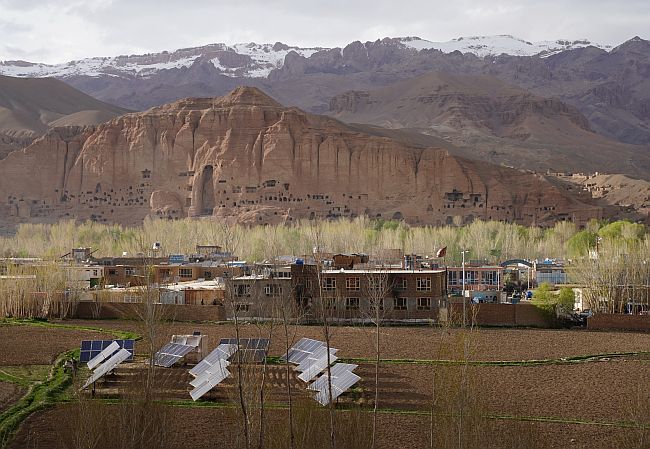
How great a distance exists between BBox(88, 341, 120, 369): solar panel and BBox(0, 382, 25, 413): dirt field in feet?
8.19

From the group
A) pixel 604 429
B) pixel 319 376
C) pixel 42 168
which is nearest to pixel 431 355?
pixel 319 376

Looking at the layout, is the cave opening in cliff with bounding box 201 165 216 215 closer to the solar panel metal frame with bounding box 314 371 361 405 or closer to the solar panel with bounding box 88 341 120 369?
the solar panel with bounding box 88 341 120 369

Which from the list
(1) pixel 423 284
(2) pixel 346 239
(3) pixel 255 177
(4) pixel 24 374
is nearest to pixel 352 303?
(1) pixel 423 284

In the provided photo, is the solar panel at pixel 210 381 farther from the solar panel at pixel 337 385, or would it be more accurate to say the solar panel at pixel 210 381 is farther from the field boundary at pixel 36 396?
the field boundary at pixel 36 396

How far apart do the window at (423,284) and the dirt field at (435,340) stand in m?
4.37

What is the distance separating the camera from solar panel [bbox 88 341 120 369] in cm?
3447

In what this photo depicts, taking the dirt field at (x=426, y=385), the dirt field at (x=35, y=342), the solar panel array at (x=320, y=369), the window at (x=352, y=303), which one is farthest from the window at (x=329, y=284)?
the solar panel array at (x=320, y=369)

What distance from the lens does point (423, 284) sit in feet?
189

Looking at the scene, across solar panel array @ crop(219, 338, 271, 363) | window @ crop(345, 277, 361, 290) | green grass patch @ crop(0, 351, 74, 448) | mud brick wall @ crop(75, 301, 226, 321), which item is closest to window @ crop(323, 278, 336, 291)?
window @ crop(345, 277, 361, 290)

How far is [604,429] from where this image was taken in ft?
94.1

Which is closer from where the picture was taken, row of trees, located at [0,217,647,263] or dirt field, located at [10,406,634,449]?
dirt field, located at [10,406,634,449]

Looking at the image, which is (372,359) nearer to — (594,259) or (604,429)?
(604,429)

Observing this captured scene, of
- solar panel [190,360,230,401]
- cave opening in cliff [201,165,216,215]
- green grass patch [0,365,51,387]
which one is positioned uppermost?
cave opening in cliff [201,165,216,215]

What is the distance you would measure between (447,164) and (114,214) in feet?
156
